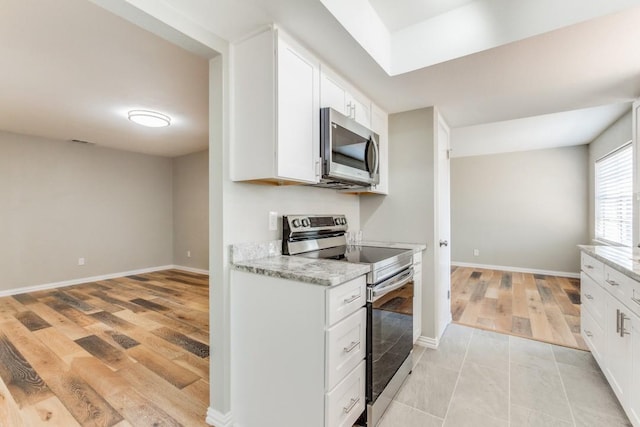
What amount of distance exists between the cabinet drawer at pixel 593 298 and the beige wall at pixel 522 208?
3528 mm

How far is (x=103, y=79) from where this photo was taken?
265 centimetres

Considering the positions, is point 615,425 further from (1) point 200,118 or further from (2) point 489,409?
(1) point 200,118

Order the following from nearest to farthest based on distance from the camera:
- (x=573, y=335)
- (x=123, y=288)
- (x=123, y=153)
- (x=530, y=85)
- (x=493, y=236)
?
(x=530, y=85) < (x=573, y=335) < (x=123, y=288) < (x=123, y=153) < (x=493, y=236)

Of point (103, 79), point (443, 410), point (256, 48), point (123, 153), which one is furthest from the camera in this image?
point (123, 153)

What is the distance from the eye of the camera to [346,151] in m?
2.04

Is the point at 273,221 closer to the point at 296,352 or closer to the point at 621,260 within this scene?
the point at 296,352

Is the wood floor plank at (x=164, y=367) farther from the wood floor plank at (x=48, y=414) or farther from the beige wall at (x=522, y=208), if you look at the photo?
the beige wall at (x=522, y=208)

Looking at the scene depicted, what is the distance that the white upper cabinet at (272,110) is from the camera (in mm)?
1558

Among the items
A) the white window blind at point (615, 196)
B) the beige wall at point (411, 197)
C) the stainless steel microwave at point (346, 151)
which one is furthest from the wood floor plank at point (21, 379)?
the white window blind at point (615, 196)

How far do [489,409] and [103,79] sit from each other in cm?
398

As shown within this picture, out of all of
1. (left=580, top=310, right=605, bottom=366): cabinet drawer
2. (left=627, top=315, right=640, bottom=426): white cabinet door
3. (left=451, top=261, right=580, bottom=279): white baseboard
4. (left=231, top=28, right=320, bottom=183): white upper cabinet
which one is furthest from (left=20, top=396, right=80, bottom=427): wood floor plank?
(left=451, top=261, right=580, bottom=279): white baseboard

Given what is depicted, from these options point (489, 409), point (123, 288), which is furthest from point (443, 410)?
point (123, 288)

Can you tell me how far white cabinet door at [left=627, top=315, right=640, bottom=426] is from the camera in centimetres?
146

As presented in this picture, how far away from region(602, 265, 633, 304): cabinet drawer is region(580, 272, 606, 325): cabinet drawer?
0.13 m
